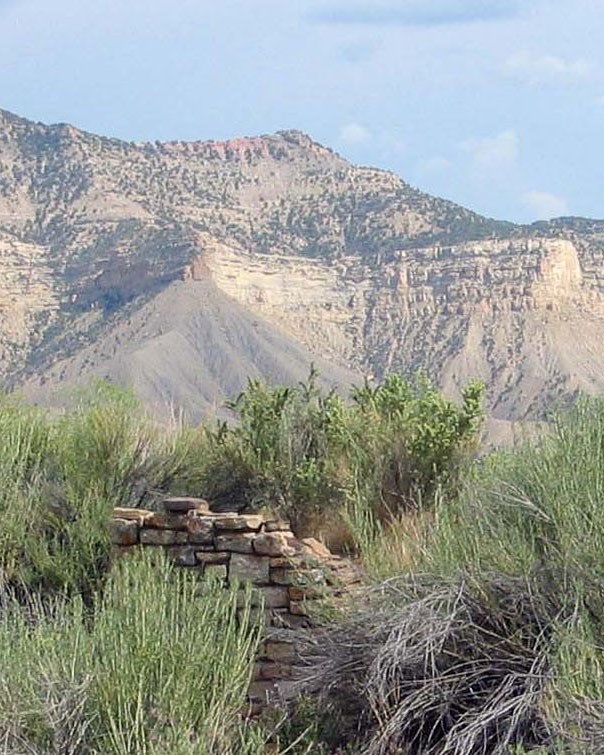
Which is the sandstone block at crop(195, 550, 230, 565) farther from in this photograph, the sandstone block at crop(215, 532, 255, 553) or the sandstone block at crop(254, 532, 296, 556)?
the sandstone block at crop(254, 532, 296, 556)

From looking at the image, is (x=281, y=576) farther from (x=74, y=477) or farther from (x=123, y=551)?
(x=74, y=477)

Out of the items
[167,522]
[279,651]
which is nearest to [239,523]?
[167,522]

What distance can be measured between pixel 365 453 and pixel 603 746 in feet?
18.5

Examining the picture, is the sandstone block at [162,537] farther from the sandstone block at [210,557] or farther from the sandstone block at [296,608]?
the sandstone block at [296,608]

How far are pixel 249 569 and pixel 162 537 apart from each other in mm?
863

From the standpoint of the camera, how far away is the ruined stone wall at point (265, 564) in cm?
1010

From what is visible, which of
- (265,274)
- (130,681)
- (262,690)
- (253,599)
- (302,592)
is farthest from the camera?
(265,274)

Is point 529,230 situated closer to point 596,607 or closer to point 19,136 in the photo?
point 19,136

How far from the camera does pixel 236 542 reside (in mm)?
10594

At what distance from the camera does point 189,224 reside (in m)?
94.2

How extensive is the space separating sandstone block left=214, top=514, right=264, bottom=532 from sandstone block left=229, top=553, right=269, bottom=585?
0.65ft

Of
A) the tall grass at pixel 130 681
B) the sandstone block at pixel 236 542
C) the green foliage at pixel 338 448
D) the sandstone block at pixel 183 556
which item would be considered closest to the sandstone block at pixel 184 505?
the sandstone block at pixel 183 556

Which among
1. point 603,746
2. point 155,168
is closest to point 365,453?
point 603,746

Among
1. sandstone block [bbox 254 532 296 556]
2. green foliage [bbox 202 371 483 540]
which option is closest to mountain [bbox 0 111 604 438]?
green foliage [bbox 202 371 483 540]
